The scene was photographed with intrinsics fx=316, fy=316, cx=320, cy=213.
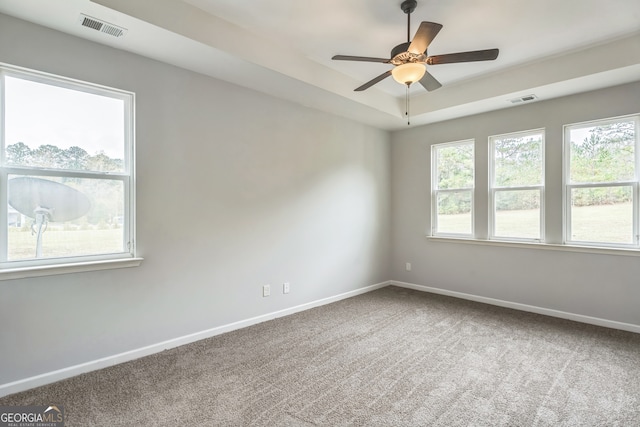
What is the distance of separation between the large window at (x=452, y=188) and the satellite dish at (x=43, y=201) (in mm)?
4482

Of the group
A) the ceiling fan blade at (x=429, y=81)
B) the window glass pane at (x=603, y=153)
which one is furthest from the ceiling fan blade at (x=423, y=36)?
the window glass pane at (x=603, y=153)

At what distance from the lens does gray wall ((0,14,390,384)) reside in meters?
2.38

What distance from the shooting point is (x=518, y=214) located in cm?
420

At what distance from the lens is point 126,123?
2.79m

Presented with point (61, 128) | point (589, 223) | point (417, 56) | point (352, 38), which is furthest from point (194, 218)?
point (589, 223)

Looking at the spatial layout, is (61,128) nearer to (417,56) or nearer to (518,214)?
(417,56)

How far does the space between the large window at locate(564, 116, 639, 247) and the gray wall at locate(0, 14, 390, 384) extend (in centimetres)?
274

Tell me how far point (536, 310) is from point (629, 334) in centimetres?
86

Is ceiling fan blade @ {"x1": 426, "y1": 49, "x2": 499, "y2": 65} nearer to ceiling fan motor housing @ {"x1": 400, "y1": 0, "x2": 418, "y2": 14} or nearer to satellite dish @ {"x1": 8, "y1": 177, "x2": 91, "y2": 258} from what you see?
ceiling fan motor housing @ {"x1": 400, "y1": 0, "x2": 418, "y2": 14}

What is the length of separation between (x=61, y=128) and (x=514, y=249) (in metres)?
5.05

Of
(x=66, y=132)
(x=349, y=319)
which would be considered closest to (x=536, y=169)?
(x=349, y=319)

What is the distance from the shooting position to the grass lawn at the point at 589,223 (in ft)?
11.4

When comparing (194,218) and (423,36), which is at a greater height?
(423,36)

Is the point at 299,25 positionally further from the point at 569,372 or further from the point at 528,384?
the point at 569,372
